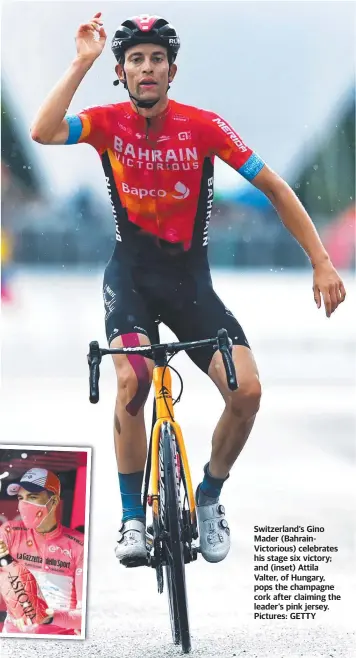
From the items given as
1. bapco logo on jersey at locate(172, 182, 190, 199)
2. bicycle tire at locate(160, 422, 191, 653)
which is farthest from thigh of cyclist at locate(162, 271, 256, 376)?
bicycle tire at locate(160, 422, 191, 653)

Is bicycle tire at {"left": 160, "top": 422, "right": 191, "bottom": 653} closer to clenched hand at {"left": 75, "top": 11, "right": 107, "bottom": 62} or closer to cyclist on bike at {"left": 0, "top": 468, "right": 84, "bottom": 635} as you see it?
cyclist on bike at {"left": 0, "top": 468, "right": 84, "bottom": 635}

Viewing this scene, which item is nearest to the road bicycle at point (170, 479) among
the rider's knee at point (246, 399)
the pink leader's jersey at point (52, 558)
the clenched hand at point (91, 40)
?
the rider's knee at point (246, 399)

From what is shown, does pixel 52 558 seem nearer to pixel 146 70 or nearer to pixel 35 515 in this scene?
pixel 35 515

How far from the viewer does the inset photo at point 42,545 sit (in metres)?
5.66

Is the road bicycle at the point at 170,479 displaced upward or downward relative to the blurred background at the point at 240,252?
downward

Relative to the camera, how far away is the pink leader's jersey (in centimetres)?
568

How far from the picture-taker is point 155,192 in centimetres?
559

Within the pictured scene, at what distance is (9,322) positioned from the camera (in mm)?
6223

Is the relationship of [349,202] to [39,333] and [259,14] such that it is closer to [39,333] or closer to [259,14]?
[259,14]

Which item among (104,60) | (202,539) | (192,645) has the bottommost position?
(192,645)

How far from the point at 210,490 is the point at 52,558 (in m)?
0.84

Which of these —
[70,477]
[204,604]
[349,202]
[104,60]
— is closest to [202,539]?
[204,604]

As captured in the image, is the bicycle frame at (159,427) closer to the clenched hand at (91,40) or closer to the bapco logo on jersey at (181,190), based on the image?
the bapco logo on jersey at (181,190)

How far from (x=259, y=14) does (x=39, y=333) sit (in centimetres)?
205
